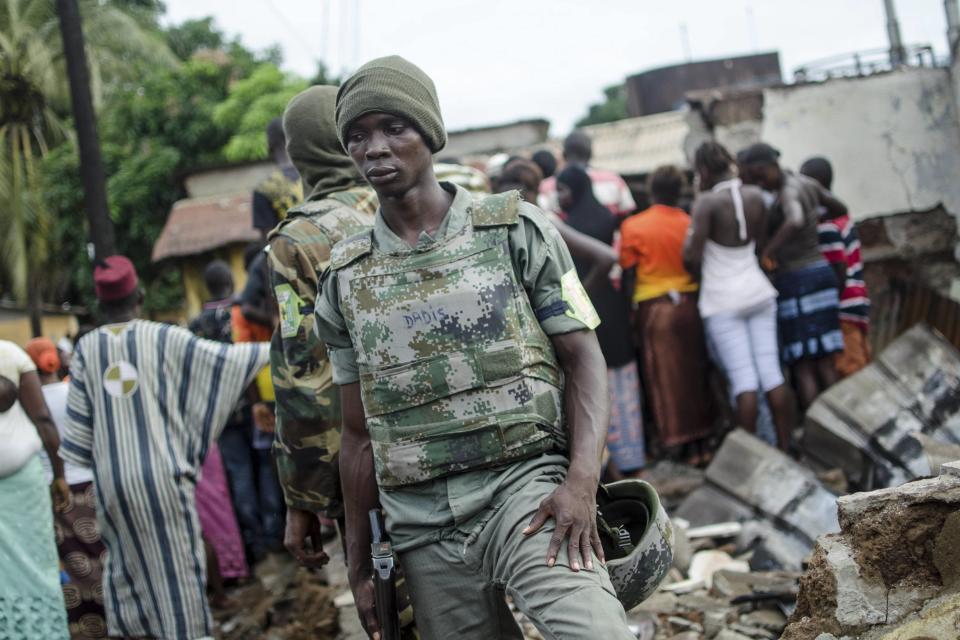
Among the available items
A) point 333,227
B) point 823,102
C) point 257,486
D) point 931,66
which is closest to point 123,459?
point 333,227

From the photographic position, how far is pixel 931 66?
→ 30.3ft

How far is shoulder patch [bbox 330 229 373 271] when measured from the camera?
8.68 feet

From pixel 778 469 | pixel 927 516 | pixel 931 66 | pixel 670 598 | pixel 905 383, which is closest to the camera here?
pixel 927 516

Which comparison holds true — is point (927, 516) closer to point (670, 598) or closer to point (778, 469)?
point (670, 598)

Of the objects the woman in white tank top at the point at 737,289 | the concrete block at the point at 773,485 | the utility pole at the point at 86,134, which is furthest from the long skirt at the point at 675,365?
the utility pole at the point at 86,134

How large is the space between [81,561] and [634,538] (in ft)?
13.5

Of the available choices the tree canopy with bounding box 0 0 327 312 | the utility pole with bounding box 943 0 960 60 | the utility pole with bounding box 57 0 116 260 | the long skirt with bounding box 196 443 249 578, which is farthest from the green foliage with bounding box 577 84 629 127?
the long skirt with bounding box 196 443 249 578

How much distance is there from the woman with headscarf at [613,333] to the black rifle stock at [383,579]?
397 centimetres

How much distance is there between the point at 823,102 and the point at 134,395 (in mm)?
6922

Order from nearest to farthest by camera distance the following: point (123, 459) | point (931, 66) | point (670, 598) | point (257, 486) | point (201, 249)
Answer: point (123, 459) → point (670, 598) → point (257, 486) → point (931, 66) → point (201, 249)

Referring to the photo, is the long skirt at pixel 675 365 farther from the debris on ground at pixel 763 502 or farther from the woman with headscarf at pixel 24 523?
the woman with headscarf at pixel 24 523

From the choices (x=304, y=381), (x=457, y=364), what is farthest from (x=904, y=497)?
(x=304, y=381)

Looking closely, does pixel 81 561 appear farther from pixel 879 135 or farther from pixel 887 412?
pixel 879 135

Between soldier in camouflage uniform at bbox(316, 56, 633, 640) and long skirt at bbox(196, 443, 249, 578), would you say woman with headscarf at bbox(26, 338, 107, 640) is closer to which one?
long skirt at bbox(196, 443, 249, 578)
